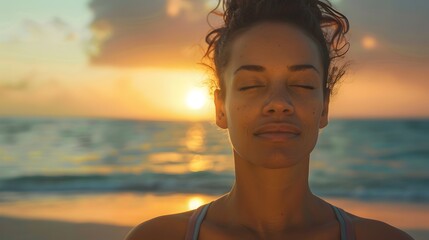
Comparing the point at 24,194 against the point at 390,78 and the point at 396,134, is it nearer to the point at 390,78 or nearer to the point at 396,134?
the point at 390,78

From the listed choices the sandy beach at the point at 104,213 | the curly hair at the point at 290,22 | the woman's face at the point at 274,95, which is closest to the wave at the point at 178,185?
the sandy beach at the point at 104,213

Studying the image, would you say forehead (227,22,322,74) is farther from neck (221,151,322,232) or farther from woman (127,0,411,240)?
neck (221,151,322,232)

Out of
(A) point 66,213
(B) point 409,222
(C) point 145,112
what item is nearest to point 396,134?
(C) point 145,112

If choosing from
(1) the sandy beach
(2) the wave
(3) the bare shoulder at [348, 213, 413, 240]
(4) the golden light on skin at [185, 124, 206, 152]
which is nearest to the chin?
(3) the bare shoulder at [348, 213, 413, 240]

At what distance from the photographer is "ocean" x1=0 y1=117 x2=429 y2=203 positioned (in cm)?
1240

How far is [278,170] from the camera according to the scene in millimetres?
2211

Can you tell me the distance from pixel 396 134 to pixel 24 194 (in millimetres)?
16654

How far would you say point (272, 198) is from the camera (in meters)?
2.28

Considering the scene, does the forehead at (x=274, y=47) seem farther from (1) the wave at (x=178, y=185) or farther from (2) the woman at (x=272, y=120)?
(1) the wave at (x=178, y=185)

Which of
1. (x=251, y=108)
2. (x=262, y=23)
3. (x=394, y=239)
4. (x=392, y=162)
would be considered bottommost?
(x=394, y=239)

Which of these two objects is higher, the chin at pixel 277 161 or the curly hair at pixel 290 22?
the curly hair at pixel 290 22

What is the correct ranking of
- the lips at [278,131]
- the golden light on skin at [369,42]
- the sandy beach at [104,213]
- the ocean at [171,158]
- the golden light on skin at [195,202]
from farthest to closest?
the golden light on skin at [369,42] → the ocean at [171,158] → the golden light on skin at [195,202] → the sandy beach at [104,213] → the lips at [278,131]

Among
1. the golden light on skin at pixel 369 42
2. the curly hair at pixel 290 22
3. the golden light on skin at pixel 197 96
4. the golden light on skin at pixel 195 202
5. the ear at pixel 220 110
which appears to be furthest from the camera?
the golden light on skin at pixel 369 42

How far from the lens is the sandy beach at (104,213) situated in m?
7.93
